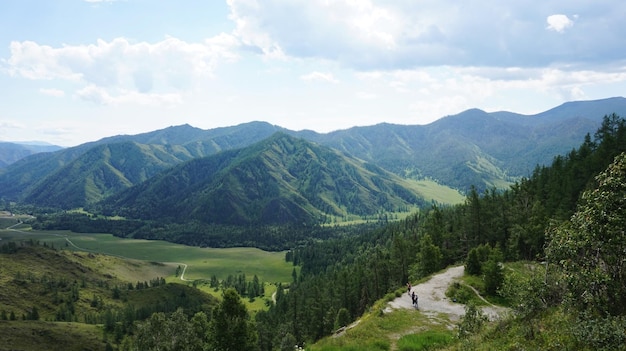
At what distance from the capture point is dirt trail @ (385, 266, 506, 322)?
50.9 meters

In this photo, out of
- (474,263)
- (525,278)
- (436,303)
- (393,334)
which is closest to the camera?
(525,278)

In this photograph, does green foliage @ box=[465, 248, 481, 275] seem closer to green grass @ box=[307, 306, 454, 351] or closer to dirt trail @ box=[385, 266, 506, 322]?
dirt trail @ box=[385, 266, 506, 322]

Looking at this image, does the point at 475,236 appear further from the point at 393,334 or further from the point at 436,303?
the point at 393,334

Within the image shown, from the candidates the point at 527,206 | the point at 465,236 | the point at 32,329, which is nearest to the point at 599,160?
the point at 527,206

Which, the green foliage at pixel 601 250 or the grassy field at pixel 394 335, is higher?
the green foliage at pixel 601 250

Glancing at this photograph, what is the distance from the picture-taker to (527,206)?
11025cm

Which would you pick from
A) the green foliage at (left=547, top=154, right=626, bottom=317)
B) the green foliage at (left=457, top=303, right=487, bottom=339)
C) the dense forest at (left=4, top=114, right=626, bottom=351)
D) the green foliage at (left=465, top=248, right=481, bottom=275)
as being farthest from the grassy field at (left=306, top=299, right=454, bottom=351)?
the green foliage at (left=465, top=248, right=481, bottom=275)

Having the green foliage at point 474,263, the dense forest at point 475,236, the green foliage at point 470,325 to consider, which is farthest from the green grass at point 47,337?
the green foliage at point 470,325

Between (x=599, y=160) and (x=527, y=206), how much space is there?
2149cm

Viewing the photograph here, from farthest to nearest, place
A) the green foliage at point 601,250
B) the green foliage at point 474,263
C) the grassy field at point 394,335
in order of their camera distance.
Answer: the green foliage at point 474,263 < the grassy field at point 394,335 < the green foliage at point 601,250

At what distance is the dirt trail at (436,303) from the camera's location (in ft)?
167

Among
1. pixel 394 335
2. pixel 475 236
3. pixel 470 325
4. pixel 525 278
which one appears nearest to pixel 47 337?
pixel 475 236

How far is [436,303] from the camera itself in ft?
183

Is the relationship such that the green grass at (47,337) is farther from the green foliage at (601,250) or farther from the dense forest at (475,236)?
the green foliage at (601,250)
